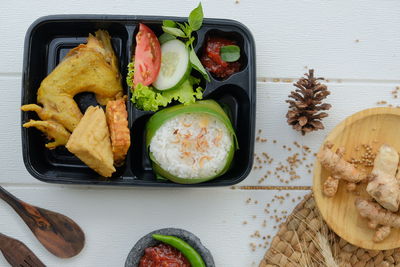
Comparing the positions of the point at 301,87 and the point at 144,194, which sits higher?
the point at 301,87

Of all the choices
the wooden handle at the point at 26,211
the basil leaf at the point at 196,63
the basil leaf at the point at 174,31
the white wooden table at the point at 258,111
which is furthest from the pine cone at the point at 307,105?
the wooden handle at the point at 26,211

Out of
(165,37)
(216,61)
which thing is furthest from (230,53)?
(165,37)

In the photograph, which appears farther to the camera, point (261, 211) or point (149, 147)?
point (261, 211)

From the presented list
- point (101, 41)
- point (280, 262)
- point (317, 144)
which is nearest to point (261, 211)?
point (280, 262)

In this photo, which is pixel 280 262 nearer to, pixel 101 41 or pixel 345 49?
pixel 345 49

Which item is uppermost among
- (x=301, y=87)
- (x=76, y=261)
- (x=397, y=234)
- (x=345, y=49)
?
(x=345, y=49)

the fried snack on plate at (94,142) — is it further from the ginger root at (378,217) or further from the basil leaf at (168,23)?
the ginger root at (378,217)
